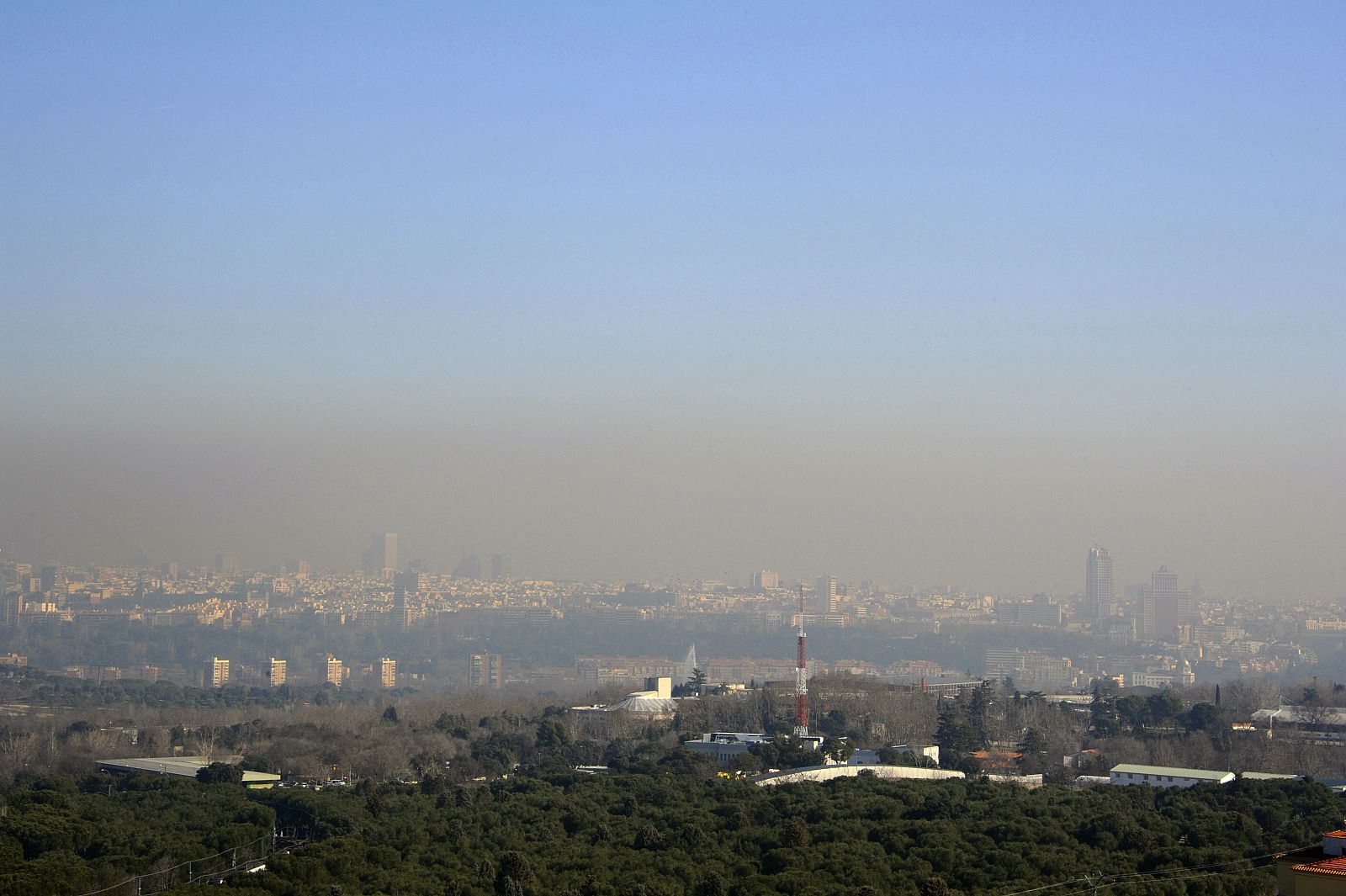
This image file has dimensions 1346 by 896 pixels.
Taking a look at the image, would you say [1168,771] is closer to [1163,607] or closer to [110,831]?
[110,831]

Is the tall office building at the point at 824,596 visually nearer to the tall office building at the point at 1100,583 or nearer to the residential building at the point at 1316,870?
the tall office building at the point at 1100,583

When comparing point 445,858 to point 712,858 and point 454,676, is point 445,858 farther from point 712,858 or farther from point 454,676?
point 454,676

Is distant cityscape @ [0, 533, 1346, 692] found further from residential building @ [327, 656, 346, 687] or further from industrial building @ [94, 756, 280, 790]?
industrial building @ [94, 756, 280, 790]

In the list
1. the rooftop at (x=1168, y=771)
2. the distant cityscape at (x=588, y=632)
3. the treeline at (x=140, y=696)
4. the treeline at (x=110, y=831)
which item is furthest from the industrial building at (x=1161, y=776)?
the distant cityscape at (x=588, y=632)

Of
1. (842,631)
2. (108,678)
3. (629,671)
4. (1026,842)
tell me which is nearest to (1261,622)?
(842,631)

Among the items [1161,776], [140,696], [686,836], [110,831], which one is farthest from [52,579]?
[686,836]

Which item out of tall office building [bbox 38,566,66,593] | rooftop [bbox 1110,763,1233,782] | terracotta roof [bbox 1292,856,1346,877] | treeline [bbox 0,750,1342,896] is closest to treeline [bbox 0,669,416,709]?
treeline [bbox 0,750,1342,896]

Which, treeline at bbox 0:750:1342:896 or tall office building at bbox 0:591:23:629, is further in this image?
tall office building at bbox 0:591:23:629
